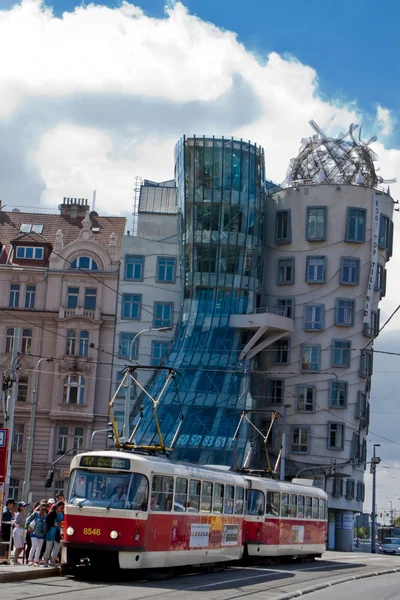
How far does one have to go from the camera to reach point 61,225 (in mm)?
81438

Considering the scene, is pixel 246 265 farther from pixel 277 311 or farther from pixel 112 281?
pixel 112 281

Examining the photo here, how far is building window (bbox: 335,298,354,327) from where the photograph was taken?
7562 cm

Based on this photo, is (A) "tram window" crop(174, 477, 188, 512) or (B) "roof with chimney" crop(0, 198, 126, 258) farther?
(B) "roof with chimney" crop(0, 198, 126, 258)

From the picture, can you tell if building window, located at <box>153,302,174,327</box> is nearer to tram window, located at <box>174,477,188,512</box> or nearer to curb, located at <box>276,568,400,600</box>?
curb, located at <box>276,568,400,600</box>

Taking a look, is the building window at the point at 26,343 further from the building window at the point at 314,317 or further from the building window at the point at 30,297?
the building window at the point at 314,317

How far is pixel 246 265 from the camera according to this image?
2970 inches

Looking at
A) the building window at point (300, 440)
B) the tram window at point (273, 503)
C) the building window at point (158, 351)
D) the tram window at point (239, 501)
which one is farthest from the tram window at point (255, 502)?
the building window at point (158, 351)

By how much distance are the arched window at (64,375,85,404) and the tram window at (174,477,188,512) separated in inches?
1756

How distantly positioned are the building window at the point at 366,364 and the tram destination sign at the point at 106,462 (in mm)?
49985

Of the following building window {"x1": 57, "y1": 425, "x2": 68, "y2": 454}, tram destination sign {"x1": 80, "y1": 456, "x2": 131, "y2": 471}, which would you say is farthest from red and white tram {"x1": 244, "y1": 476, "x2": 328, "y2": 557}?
building window {"x1": 57, "y1": 425, "x2": 68, "y2": 454}

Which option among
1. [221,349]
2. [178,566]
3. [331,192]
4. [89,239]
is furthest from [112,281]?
[178,566]

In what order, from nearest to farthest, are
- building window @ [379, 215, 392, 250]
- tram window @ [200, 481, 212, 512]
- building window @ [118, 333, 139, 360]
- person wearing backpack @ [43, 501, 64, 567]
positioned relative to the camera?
person wearing backpack @ [43, 501, 64, 567] < tram window @ [200, 481, 212, 512] < building window @ [118, 333, 139, 360] < building window @ [379, 215, 392, 250]

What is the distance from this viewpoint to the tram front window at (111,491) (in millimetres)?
25781

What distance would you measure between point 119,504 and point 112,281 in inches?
1968
